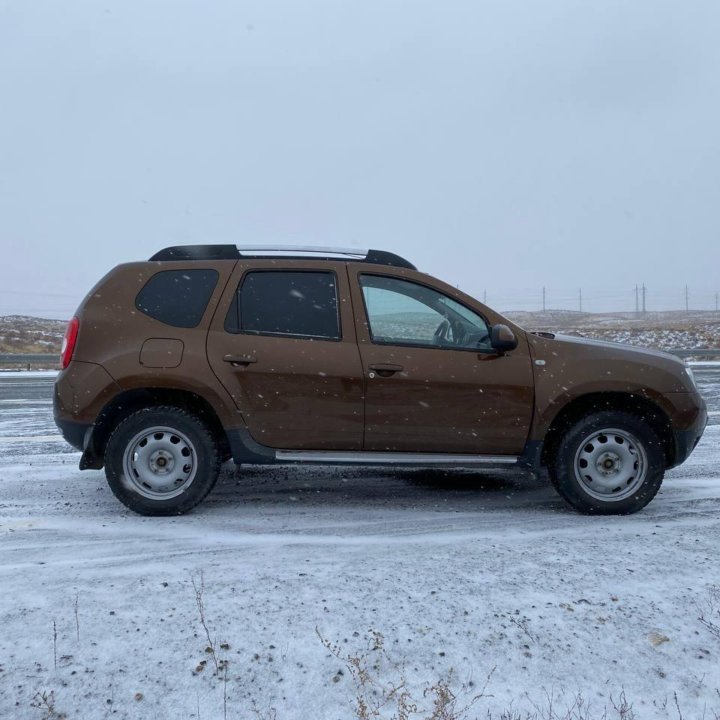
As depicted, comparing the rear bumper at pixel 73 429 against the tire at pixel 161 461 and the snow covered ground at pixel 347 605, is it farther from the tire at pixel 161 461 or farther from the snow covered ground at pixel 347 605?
the snow covered ground at pixel 347 605

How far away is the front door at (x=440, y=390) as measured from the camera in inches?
172

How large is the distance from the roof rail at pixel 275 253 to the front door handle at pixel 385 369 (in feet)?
2.59

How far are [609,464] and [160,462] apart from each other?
308cm

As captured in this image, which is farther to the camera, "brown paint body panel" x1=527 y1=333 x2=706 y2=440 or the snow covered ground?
"brown paint body panel" x1=527 y1=333 x2=706 y2=440

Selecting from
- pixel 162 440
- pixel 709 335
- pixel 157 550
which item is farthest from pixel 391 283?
pixel 709 335

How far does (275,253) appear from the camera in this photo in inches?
184

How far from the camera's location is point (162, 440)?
4.30m

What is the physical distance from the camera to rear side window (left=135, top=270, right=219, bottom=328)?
14.6ft

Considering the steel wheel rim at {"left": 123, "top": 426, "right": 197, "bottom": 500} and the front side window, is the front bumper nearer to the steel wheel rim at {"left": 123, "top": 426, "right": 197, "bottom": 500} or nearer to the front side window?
the front side window

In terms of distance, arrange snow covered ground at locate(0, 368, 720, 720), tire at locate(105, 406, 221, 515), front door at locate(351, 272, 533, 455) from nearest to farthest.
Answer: snow covered ground at locate(0, 368, 720, 720) < tire at locate(105, 406, 221, 515) < front door at locate(351, 272, 533, 455)

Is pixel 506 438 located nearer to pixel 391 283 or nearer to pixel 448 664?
pixel 391 283

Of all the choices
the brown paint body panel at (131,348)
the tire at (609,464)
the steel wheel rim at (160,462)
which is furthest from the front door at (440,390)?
the steel wheel rim at (160,462)

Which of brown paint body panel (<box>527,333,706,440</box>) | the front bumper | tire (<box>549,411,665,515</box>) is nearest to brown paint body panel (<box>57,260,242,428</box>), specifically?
brown paint body panel (<box>527,333,706,440</box>)

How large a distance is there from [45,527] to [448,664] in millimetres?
2906
